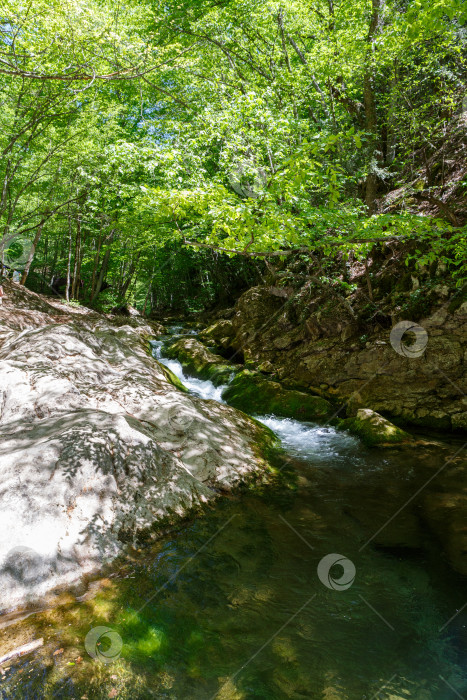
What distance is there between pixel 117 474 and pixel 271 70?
13.0m

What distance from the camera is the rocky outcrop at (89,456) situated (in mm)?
3232

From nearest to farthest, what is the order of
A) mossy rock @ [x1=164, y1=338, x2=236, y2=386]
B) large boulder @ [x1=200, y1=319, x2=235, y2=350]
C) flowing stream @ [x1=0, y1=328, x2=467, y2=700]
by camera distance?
flowing stream @ [x1=0, y1=328, x2=467, y2=700] < mossy rock @ [x1=164, y1=338, x2=236, y2=386] < large boulder @ [x1=200, y1=319, x2=235, y2=350]

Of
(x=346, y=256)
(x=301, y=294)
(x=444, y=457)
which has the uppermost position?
(x=346, y=256)

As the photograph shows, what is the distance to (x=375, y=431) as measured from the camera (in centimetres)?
735

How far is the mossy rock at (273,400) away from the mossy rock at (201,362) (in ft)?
3.06

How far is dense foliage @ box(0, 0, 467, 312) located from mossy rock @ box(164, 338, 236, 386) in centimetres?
367

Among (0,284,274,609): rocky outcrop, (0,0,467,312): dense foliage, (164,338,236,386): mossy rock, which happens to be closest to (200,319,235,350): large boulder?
(164,338,236,386): mossy rock

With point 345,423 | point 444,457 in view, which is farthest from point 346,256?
point 444,457

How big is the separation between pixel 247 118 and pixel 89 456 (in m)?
8.38

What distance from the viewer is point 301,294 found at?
12758 millimetres

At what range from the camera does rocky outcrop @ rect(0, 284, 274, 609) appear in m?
3.23

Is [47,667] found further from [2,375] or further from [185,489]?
[2,375]

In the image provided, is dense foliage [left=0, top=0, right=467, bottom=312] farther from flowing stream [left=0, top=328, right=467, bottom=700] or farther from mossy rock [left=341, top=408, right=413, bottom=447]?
flowing stream [left=0, top=328, right=467, bottom=700]

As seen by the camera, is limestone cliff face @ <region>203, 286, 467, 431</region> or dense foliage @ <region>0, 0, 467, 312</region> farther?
limestone cliff face @ <region>203, 286, 467, 431</region>
